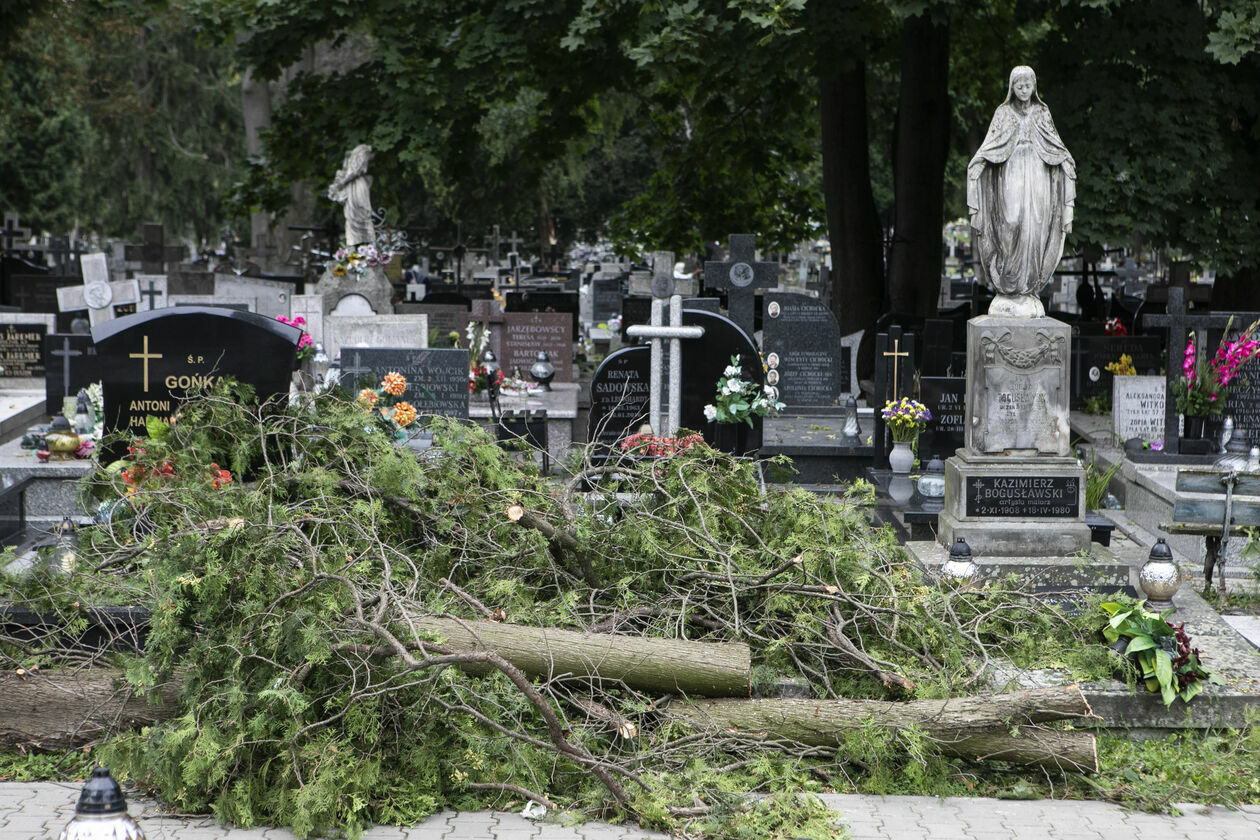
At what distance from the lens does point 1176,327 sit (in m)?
11.7

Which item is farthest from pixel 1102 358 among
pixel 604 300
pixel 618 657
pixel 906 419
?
pixel 604 300

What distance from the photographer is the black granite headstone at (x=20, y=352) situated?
16047mm

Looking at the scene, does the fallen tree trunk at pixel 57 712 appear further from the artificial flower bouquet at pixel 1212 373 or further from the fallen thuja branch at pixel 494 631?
the artificial flower bouquet at pixel 1212 373

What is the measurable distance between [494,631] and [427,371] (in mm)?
6621

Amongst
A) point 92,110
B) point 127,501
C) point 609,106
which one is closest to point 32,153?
point 92,110

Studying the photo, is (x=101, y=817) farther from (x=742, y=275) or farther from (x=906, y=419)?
(x=742, y=275)

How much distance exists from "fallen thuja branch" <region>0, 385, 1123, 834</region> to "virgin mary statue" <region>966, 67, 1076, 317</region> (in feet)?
9.10

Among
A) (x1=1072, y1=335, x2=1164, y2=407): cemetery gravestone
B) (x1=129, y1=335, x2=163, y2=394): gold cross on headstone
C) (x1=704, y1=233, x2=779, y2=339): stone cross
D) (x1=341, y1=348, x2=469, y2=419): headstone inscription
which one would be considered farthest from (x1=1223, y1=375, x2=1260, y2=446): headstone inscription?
(x1=129, y1=335, x2=163, y2=394): gold cross on headstone

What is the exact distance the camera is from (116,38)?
35.9 m

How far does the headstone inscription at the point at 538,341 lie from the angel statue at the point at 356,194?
265cm

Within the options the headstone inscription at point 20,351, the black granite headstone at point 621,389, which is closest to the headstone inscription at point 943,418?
the black granite headstone at point 621,389

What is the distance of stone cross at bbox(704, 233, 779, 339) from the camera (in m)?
15.5

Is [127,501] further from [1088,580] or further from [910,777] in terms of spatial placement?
[1088,580]

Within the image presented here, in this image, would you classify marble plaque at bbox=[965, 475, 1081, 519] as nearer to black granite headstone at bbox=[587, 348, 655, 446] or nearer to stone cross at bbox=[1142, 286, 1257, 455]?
stone cross at bbox=[1142, 286, 1257, 455]
